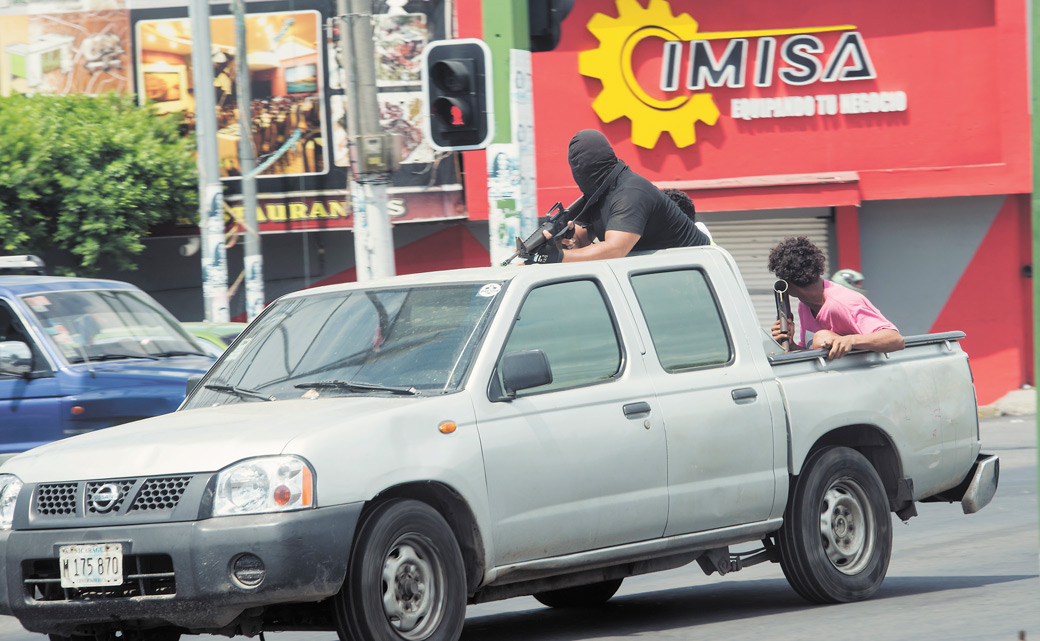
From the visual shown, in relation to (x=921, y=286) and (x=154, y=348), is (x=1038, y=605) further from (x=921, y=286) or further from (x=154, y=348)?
(x=921, y=286)

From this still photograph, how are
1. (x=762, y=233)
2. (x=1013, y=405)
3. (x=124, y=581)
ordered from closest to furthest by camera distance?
1. (x=124, y=581)
2. (x=1013, y=405)
3. (x=762, y=233)

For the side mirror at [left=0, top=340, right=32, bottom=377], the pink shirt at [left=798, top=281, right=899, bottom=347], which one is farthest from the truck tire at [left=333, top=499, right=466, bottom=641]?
the side mirror at [left=0, top=340, right=32, bottom=377]

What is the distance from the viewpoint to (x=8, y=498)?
17.5 feet

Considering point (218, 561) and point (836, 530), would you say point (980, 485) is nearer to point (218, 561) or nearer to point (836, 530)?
point (836, 530)

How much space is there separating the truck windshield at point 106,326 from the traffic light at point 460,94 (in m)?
2.78

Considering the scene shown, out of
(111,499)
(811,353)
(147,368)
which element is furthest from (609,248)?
(147,368)

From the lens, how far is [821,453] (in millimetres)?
6836

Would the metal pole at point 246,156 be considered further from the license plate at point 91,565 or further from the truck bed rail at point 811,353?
the license plate at point 91,565

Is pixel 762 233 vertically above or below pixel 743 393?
above

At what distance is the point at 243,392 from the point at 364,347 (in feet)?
1.84

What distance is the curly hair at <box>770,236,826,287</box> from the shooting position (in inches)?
289

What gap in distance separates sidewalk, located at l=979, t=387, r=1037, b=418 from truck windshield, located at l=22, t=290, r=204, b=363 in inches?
436

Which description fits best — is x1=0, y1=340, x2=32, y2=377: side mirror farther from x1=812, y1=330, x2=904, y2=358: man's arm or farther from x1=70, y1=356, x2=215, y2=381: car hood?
x1=812, y1=330, x2=904, y2=358: man's arm

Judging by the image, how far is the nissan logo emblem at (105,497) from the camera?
504cm
